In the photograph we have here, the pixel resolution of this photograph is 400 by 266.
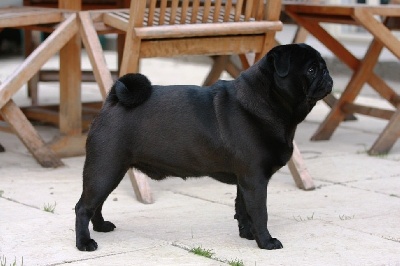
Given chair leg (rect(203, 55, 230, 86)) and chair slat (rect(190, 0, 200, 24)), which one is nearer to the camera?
chair slat (rect(190, 0, 200, 24))

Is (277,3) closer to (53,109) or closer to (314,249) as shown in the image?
(314,249)

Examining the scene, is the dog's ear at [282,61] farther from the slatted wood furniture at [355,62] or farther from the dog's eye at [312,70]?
the slatted wood furniture at [355,62]

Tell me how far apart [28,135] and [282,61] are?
1977 millimetres

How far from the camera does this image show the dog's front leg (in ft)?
11.0

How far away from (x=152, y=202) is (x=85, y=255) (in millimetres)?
954

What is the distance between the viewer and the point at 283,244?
11.2ft

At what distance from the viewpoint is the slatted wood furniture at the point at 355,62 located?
5.20m

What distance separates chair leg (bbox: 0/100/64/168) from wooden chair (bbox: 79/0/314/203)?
53cm

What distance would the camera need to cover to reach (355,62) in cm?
592

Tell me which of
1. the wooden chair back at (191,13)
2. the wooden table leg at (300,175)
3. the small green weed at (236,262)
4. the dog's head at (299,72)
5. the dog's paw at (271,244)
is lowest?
the wooden table leg at (300,175)

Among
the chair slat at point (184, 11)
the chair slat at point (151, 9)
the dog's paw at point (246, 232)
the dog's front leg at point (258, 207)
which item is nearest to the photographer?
the dog's front leg at point (258, 207)

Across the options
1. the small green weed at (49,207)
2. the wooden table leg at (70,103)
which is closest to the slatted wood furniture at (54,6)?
the wooden table leg at (70,103)

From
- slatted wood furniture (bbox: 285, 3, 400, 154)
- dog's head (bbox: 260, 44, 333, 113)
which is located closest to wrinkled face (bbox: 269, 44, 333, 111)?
dog's head (bbox: 260, 44, 333, 113)

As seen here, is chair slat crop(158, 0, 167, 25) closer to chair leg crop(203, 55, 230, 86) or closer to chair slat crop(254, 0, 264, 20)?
chair slat crop(254, 0, 264, 20)
